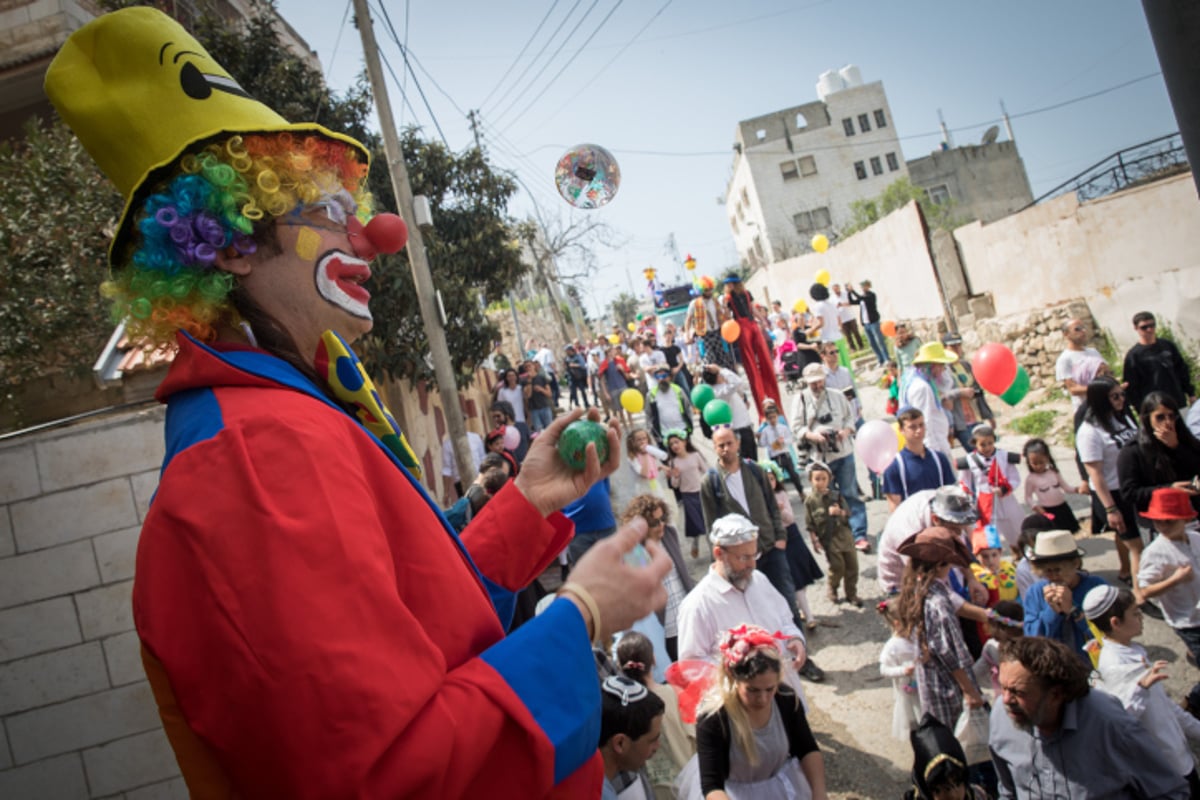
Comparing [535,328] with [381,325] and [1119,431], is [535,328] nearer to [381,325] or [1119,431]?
[381,325]

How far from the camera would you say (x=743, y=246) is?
57469 millimetres

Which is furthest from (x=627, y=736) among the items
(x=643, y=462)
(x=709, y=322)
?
(x=709, y=322)

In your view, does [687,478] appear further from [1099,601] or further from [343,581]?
[343,581]

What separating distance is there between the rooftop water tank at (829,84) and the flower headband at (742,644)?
51.9 metres

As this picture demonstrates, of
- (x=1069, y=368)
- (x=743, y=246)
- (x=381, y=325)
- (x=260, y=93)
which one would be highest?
(x=743, y=246)

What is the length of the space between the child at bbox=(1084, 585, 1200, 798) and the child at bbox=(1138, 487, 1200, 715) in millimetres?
1021

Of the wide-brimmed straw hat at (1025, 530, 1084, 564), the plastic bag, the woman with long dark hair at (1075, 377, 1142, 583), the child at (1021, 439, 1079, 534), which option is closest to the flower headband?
the plastic bag

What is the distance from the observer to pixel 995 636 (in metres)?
4.36

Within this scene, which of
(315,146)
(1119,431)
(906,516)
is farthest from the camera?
(1119,431)

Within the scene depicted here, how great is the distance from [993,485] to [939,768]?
3.45 metres

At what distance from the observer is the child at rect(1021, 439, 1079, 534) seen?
251 inches

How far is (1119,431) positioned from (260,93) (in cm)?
1052

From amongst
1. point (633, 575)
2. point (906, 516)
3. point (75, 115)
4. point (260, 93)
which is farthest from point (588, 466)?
point (260, 93)

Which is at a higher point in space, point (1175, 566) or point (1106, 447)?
point (1106, 447)
